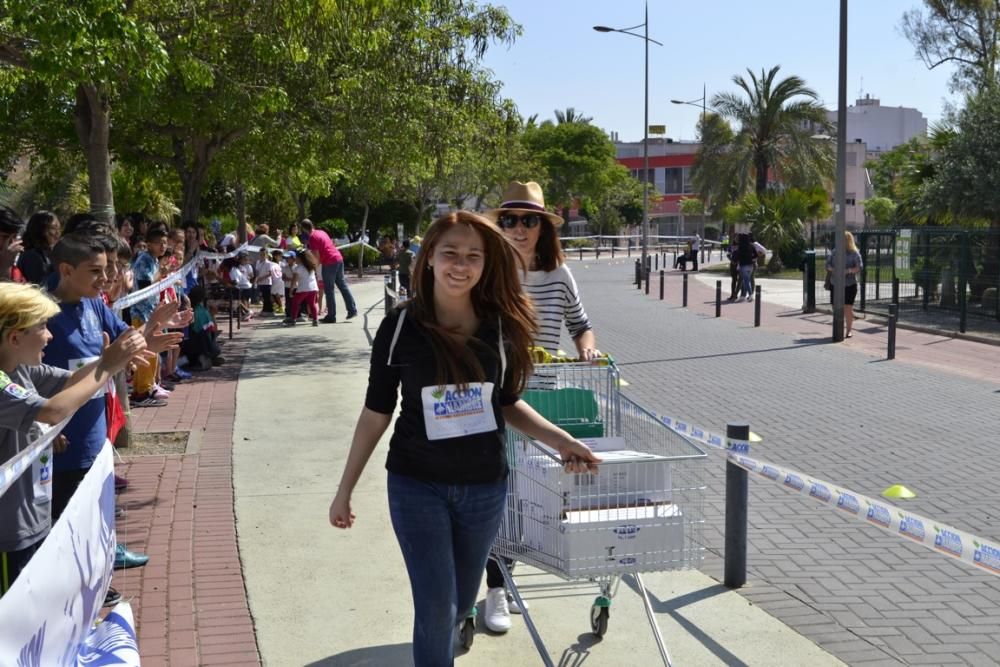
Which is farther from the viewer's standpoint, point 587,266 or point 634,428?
point 587,266

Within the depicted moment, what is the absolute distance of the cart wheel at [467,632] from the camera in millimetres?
4801

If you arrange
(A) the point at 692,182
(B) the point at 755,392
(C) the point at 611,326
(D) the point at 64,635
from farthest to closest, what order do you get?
1. (A) the point at 692,182
2. (C) the point at 611,326
3. (B) the point at 755,392
4. (D) the point at 64,635

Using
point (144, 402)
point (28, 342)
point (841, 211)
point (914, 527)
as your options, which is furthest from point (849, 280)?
point (28, 342)

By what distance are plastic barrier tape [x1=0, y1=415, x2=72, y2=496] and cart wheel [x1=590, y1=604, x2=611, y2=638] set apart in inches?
96.6

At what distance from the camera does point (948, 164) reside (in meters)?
24.2

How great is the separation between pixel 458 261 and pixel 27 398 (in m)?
1.56

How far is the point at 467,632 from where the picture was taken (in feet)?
15.8

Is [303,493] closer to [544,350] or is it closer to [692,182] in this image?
[544,350]

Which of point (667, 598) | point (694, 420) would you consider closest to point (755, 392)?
point (694, 420)

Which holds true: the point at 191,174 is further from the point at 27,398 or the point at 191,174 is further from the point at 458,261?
the point at 458,261

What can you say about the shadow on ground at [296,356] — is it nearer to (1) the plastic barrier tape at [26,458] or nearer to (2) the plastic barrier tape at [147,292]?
(2) the plastic barrier tape at [147,292]

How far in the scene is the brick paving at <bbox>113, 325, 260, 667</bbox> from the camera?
4887mm

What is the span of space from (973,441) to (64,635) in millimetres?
8813

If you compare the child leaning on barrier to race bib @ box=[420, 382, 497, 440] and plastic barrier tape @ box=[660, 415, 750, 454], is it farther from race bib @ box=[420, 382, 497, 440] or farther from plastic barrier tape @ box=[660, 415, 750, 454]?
plastic barrier tape @ box=[660, 415, 750, 454]
